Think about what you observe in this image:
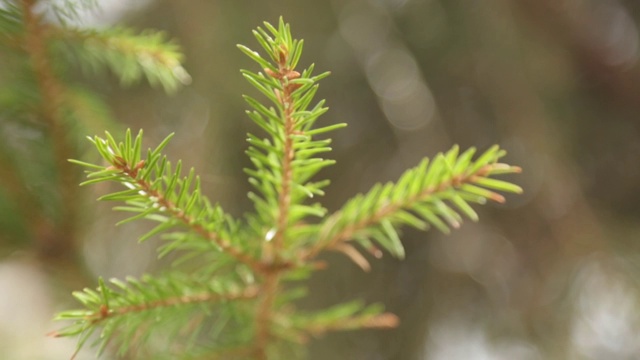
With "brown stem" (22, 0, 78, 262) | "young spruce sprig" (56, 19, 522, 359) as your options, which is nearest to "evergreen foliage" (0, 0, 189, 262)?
"brown stem" (22, 0, 78, 262)

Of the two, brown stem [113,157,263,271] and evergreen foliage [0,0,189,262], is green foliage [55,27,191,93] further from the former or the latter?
brown stem [113,157,263,271]

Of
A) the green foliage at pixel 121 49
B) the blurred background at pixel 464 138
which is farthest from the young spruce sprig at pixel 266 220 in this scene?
the blurred background at pixel 464 138

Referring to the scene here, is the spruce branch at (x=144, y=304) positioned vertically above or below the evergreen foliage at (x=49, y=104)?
below

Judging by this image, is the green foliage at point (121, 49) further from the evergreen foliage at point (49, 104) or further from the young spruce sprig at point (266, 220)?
the young spruce sprig at point (266, 220)

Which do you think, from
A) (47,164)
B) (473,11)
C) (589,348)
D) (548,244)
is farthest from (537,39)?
(47,164)

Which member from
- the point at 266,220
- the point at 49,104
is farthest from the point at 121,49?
the point at 266,220

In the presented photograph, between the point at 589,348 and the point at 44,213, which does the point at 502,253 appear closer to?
the point at 589,348
